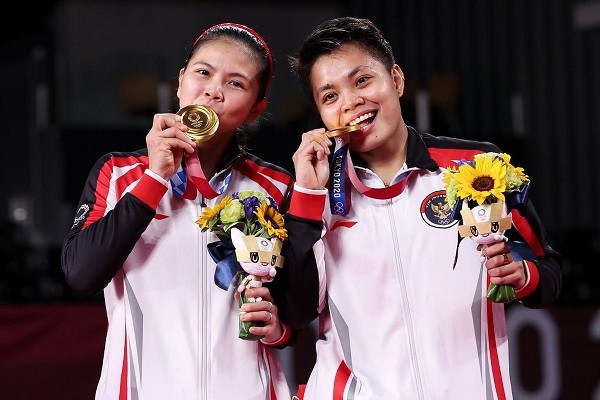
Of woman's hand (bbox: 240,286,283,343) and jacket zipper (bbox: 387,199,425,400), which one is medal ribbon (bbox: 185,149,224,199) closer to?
woman's hand (bbox: 240,286,283,343)

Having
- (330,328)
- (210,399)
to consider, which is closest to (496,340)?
(330,328)

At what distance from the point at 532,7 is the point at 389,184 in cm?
764

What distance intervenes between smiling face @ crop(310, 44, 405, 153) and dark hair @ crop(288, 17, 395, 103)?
0.05ft

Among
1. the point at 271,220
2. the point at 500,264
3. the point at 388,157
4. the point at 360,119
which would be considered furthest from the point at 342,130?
the point at 500,264

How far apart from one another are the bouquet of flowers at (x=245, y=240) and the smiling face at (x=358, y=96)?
0.30 metres

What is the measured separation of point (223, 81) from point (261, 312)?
0.61 m

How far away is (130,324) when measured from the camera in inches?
93.7

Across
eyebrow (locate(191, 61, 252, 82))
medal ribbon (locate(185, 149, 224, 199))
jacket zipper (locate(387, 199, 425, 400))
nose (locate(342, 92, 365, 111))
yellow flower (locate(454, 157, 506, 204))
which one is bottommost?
jacket zipper (locate(387, 199, 425, 400))

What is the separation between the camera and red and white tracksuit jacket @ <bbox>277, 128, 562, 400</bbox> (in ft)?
7.65

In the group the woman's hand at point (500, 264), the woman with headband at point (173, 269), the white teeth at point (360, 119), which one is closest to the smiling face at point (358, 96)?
the white teeth at point (360, 119)

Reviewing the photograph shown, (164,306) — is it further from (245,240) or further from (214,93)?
(214,93)

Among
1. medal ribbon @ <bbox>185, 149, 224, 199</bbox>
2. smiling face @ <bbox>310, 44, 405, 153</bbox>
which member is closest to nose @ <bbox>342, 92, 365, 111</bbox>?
smiling face @ <bbox>310, 44, 405, 153</bbox>

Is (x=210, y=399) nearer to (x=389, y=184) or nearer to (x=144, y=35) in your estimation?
(x=389, y=184)

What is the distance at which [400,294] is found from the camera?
2.36 metres
